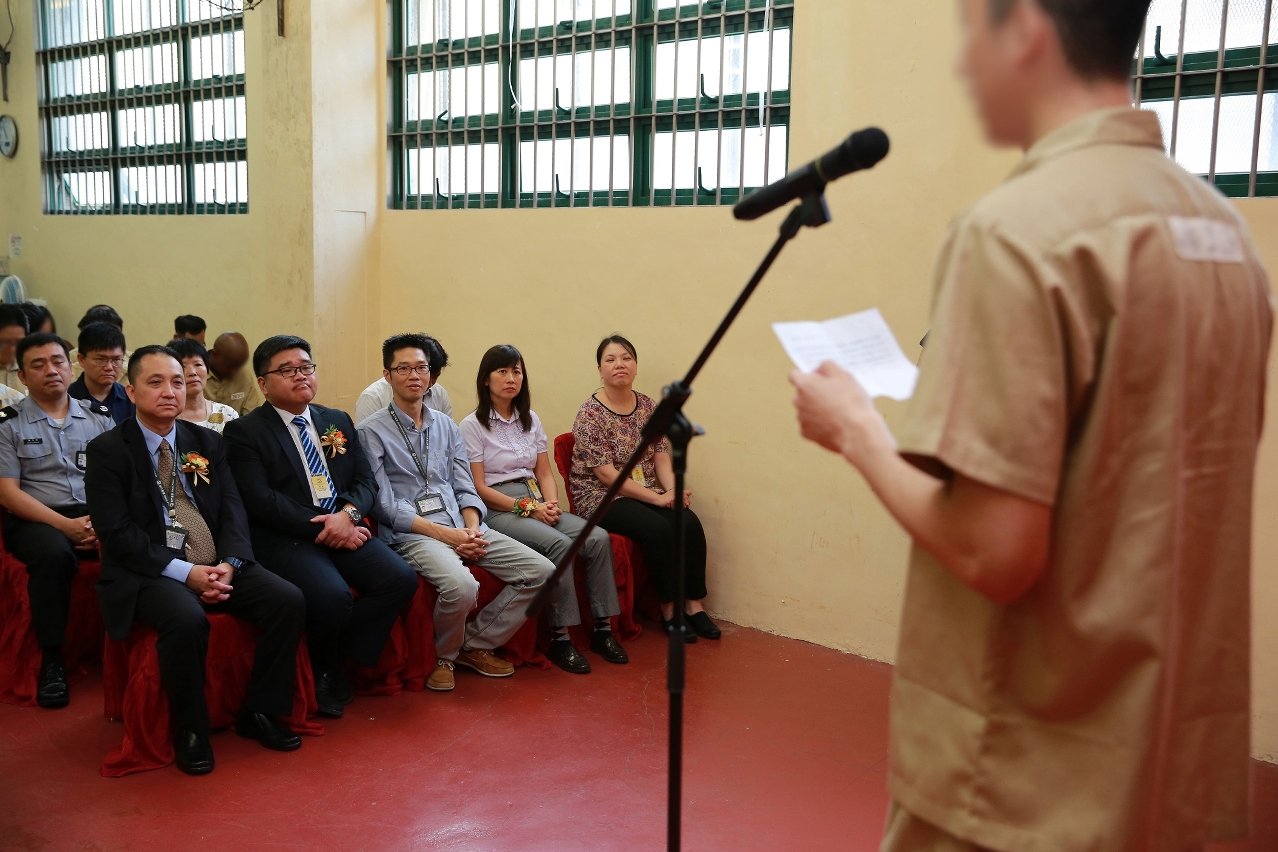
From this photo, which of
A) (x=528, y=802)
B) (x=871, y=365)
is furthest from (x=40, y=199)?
(x=871, y=365)

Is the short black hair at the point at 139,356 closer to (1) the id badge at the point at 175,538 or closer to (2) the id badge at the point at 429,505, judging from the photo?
(1) the id badge at the point at 175,538

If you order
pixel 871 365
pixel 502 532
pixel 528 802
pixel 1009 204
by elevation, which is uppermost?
pixel 1009 204

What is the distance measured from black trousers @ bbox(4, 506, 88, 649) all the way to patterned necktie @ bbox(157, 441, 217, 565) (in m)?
0.55

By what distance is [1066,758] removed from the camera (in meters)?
0.95

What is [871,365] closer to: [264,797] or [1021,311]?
[1021,311]

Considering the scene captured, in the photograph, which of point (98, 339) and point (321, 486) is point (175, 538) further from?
point (98, 339)

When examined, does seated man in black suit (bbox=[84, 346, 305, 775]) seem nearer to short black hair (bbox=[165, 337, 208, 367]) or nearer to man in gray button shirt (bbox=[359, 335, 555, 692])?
man in gray button shirt (bbox=[359, 335, 555, 692])

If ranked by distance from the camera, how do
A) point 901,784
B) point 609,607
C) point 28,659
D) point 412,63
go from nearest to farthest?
1. point 901,784
2. point 28,659
3. point 609,607
4. point 412,63

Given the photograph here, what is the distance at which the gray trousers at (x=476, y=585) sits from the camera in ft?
11.9

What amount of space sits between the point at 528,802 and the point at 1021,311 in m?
2.32

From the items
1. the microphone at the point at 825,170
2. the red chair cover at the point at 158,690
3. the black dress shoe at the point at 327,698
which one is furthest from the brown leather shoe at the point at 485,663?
the microphone at the point at 825,170

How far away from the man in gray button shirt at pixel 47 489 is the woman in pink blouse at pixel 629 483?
182cm

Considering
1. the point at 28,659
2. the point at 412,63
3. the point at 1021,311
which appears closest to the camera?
the point at 1021,311

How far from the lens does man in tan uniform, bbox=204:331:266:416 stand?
5125mm
